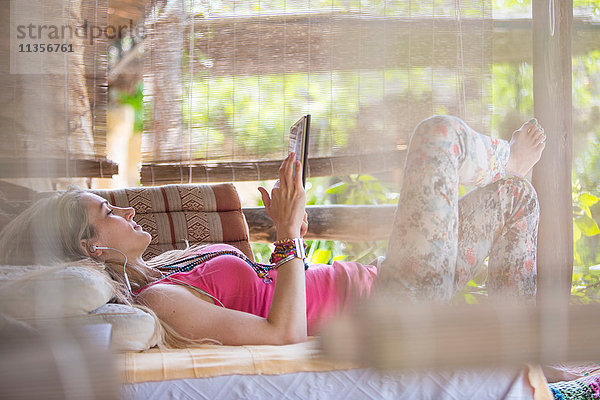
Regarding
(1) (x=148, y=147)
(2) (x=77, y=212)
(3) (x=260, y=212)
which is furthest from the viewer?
(3) (x=260, y=212)

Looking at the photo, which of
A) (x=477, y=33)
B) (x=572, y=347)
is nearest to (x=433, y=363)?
(x=572, y=347)

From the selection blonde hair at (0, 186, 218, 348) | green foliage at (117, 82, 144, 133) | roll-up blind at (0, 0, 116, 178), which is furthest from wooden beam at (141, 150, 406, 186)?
roll-up blind at (0, 0, 116, 178)

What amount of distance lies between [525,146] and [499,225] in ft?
1.88

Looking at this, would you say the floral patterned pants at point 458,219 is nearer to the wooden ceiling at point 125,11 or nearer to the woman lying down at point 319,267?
the woman lying down at point 319,267

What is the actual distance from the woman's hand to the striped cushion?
3.15 ft

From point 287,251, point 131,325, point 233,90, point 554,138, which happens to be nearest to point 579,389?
point 287,251

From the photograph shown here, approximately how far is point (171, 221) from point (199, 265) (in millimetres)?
726

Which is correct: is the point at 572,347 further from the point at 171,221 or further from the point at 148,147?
the point at 148,147

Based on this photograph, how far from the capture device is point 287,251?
4.95 feet

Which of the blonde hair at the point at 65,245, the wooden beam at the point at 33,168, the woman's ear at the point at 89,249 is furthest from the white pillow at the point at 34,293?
the woman's ear at the point at 89,249

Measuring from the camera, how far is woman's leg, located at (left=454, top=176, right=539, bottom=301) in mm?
1581

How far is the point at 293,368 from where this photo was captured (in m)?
1.28

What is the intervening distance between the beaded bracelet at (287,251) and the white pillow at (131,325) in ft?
1.08

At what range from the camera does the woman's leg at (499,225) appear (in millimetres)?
1581
